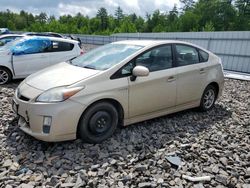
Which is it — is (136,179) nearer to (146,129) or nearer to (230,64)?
(146,129)

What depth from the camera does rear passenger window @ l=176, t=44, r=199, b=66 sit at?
15.9 ft

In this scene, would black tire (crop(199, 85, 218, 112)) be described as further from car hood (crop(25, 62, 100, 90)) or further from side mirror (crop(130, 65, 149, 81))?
car hood (crop(25, 62, 100, 90))

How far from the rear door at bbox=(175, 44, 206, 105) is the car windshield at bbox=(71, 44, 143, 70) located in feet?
2.96

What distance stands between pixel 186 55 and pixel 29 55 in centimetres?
490

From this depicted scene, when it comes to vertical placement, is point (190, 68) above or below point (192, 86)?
above

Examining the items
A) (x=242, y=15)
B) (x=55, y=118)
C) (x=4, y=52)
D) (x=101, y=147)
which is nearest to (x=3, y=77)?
(x=4, y=52)

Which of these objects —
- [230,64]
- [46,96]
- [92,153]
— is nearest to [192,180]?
[92,153]

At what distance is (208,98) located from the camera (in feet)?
18.2

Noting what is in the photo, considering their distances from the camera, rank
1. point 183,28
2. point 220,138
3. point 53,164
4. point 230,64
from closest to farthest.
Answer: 1. point 53,164
2. point 220,138
3. point 230,64
4. point 183,28

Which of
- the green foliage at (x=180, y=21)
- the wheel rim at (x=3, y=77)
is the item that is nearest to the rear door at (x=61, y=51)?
the wheel rim at (x=3, y=77)

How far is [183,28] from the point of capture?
5312cm

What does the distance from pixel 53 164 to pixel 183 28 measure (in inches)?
2096

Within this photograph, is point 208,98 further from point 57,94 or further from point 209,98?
point 57,94

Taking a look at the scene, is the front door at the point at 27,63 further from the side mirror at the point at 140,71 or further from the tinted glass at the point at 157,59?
the side mirror at the point at 140,71
